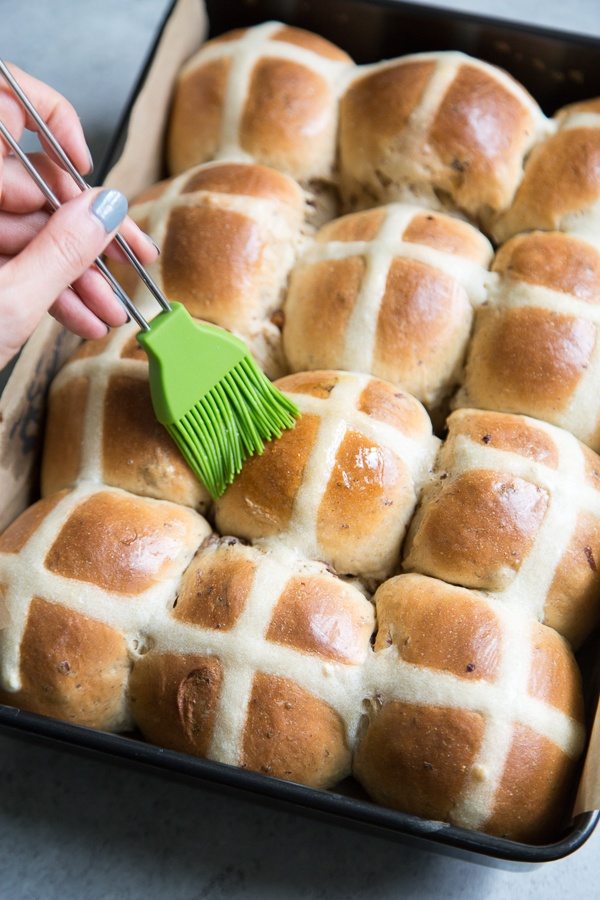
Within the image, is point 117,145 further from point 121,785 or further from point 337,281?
point 121,785

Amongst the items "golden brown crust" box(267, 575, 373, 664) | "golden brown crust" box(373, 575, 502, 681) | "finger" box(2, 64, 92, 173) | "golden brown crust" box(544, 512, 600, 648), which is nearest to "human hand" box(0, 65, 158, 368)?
"finger" box(2, 64, 92, 173)

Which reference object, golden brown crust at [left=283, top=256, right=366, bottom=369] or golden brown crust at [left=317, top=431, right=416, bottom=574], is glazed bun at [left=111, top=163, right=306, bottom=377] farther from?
golden brown crust at [left=317, top=431, right=416, bottom=574]

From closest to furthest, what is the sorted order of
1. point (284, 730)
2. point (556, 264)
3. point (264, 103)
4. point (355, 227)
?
point (284, 730) → point (556, 264) → point (355, 227) → point (264, 103)

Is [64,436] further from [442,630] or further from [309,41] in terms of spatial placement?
[309,41]

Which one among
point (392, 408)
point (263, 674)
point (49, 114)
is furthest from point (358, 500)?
point (49, 114)

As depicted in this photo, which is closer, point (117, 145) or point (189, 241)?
point (189, 241)

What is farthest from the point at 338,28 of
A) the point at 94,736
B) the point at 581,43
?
the point at 94,736

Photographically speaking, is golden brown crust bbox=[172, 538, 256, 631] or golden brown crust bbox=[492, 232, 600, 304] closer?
golden brown crust bbox=[172, 538, 256, 631]
